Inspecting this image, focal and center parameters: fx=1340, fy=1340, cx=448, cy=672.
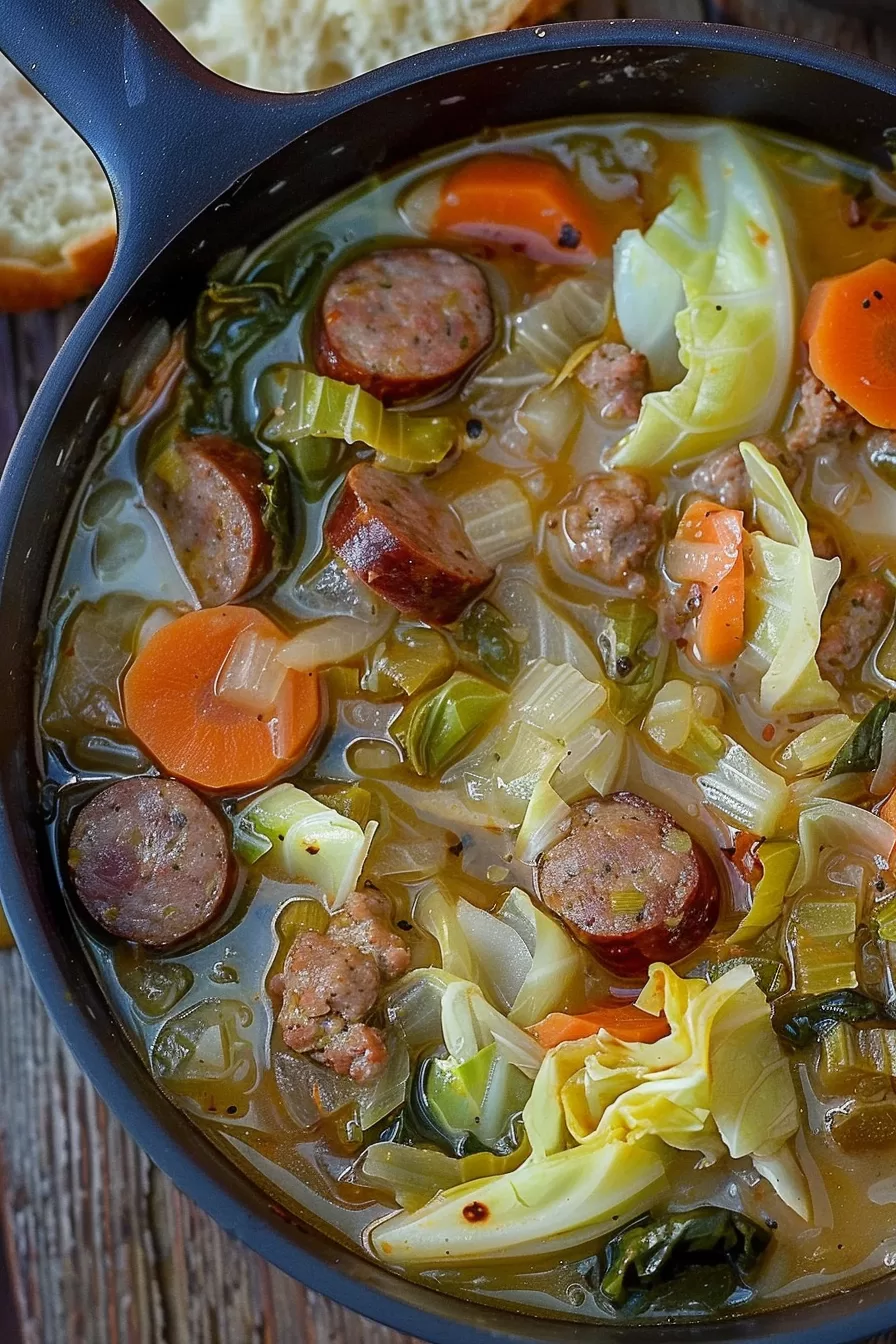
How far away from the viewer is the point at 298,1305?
2.89 meters

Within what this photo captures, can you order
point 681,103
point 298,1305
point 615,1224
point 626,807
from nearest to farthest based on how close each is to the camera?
point 615,1224
point 626,807
point 681,103
point 298,1305

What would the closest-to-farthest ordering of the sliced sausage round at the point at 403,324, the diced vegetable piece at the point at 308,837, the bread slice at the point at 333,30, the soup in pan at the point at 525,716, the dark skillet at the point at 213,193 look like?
the dark skillet at the point at 213,193 → the soup in pan at the point at 525,716 → the diced vegetable piece at the point at 308,837 → the sliced sausage round at the point at 403,324 → the bread slice at the point at 333,30

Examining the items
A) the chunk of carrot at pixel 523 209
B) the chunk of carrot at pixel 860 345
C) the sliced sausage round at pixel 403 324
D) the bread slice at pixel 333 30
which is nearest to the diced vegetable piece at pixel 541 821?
the sliced sausage round at pixel 403 324

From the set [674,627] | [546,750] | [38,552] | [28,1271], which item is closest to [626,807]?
[546,750]

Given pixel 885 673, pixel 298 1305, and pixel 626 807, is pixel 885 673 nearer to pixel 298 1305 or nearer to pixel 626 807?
pixel 626 807

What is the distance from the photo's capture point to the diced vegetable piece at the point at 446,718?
2.47 meters

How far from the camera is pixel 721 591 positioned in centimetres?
247

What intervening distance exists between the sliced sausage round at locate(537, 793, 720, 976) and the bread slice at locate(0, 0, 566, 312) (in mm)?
1628

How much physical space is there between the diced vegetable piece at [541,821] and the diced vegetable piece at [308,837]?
0.28m

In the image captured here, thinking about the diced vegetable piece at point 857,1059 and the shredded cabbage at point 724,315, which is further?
Result: the shredded cabbage at point 724,315

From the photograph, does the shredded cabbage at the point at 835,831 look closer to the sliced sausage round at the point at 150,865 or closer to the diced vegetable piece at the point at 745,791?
the diced vegetable piece at the point at 745,791

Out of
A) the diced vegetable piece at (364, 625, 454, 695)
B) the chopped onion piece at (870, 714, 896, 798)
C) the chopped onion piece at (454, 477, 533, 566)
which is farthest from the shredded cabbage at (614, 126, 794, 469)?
the chopped onion piece at (870, 714, 896, 798)

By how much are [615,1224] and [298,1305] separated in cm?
96

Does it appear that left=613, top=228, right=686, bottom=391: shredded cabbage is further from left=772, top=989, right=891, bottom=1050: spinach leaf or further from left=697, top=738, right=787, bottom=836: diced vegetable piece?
left=772, top=989, right=891, bottom=1050: spinach leaf
